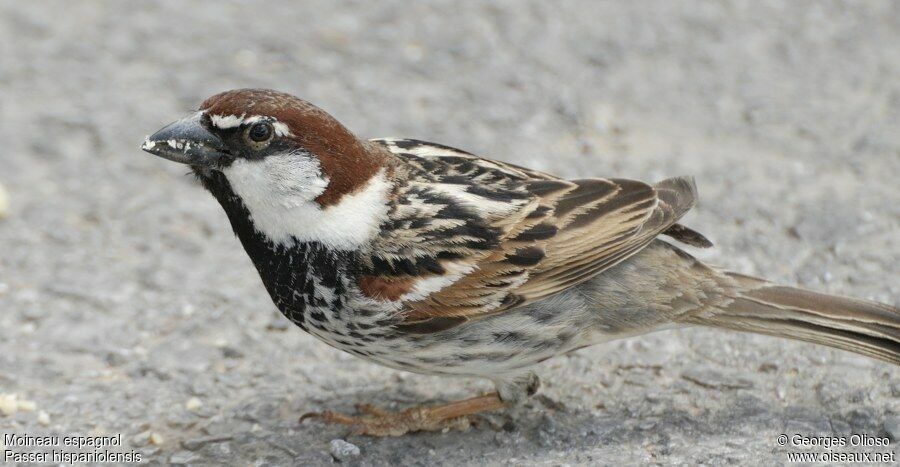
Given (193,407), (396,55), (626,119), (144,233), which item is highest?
(396,55)

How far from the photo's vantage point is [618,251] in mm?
3881

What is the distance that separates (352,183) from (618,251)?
0.93 meters

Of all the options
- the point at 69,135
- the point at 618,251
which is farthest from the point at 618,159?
the point at 69,135

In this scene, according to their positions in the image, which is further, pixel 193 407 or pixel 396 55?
pixel 396 55

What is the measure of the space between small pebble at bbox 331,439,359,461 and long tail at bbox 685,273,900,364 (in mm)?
1262

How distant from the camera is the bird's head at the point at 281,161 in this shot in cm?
352

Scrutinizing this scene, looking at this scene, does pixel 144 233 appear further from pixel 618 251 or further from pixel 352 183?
pixel 618 251

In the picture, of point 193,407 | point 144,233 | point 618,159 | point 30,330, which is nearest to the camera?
point 193,407

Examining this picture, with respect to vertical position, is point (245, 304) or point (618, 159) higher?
point (618, 159)

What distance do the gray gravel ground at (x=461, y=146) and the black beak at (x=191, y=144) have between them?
1090 mm

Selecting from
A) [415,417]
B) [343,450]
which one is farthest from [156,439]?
[415,417]

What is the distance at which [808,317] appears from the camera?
13.1 ft

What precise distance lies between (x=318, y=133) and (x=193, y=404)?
1.29 m

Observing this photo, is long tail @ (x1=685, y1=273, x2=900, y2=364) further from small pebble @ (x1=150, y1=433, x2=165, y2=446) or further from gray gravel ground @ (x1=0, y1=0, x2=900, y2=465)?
small pebble @ (x1=150, y1=433, x2=165, y2=446)
